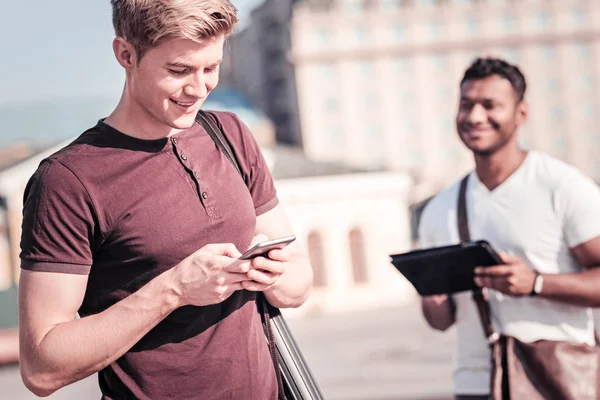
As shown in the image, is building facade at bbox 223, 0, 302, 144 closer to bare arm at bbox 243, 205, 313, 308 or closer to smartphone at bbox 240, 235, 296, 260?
bare arm at bbox 243, 205, 313, 308

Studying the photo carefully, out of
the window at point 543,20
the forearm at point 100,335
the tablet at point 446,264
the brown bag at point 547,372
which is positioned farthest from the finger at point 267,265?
the window at point 543,20

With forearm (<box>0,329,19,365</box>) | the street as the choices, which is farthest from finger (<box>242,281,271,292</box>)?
the street

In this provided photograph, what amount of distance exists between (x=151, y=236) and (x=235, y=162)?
0.29 metres

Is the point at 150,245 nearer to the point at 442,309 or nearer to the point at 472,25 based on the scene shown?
the point at 442,309

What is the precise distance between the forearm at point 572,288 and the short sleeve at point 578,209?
Answer: 120 millimetres

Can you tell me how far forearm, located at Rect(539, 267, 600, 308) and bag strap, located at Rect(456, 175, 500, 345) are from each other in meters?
0.21

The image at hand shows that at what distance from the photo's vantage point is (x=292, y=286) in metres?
2.03

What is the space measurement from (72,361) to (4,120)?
47566 mm

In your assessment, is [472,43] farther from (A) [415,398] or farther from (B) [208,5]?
(B) [208,5]

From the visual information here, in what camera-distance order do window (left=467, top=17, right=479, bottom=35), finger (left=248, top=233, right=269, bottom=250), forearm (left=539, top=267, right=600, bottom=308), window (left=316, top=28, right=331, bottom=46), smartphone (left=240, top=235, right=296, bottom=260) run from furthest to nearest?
window (left=467, top=17, right=479, bottom=35), window (left=316, top=28, right=331, bottom=46), forearm (left=539, top=267, right=600, bottom=308), finger (left=248, top=233, right=269, bottom=250), smartphone (left=240, top=235, right=296, bottom=260)

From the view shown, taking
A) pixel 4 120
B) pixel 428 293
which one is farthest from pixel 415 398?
pixel 4 120

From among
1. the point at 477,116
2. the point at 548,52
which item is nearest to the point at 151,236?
the point at 477,116

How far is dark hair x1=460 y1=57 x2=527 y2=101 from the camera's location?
Result: 3508mm

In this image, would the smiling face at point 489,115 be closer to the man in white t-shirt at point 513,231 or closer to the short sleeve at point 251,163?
the man in white t-shirt at point 513,231
